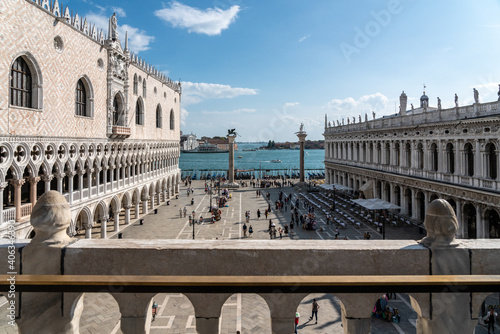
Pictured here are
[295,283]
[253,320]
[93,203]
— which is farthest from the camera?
[93,203]

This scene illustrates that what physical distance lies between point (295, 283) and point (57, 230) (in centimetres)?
240

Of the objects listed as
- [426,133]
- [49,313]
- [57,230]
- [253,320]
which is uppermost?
[426,133]

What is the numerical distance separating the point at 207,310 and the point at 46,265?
1.68 metres

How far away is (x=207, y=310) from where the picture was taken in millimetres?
3082

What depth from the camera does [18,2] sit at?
15.8m

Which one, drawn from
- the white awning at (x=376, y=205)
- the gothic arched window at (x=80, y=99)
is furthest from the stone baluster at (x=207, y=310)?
the white awning at (x=376, y=205)

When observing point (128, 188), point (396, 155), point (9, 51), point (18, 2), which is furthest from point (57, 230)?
point (396, 155)

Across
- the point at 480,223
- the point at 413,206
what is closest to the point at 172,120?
the point at 413,206

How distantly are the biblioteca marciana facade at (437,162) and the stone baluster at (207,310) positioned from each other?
2307 cm

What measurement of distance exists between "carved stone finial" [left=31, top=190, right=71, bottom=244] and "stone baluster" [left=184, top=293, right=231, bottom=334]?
1.47 m

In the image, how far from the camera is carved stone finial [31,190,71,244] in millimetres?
3068

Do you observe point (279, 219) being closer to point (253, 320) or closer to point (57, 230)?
point (253, 320)

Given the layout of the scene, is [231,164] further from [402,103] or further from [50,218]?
[50,218]

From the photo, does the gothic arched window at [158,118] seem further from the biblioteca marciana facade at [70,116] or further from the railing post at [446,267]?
the railing post at [446,267]
